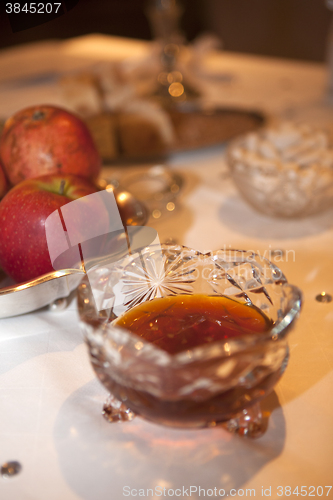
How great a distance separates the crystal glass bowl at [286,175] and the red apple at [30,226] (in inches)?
9.8

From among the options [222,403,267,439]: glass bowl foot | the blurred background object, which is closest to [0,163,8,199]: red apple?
[222,403,267,439]: glass bowl foot

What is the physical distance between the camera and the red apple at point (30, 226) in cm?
47

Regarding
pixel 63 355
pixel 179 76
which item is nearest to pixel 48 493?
pixel 63 355

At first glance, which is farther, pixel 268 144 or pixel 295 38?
pixel 295 38

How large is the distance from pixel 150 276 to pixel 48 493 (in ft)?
0.65

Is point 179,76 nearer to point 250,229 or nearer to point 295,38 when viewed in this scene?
point 250,229

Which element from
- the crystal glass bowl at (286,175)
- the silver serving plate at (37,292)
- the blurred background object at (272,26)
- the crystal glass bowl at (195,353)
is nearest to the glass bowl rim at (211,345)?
the crystal glass bowl at (195,353)

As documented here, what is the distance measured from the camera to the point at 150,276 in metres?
0.43

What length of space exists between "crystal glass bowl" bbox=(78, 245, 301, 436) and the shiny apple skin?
0.11 m

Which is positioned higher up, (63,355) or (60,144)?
(60,144)

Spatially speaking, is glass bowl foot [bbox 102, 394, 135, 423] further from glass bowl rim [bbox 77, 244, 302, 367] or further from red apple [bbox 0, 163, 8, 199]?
red apple [bbox 0, 163, 8, 199]

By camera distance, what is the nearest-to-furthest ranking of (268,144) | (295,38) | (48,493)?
1. (48,493)
2. (268,144)
3. (295,38)

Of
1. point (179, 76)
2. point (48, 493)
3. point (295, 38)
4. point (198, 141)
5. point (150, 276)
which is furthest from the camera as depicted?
point (295, 38)

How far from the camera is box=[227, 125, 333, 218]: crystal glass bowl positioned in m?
0.60
